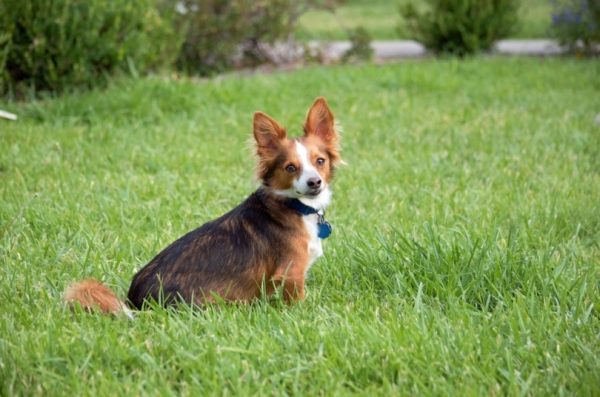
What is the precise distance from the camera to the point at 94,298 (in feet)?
12.3

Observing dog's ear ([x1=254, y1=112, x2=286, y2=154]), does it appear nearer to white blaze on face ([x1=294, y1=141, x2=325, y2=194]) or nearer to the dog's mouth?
white blaze on face ([x1=294, y1=141, x2=325, y2=194])

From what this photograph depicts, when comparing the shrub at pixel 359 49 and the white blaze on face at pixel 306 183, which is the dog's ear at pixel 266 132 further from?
the shrub at pixel 359 49

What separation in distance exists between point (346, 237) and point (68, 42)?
4.66 m

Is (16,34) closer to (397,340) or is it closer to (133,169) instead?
(133,169)

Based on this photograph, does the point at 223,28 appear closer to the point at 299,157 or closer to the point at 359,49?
the point at 359,49

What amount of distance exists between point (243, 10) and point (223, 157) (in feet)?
16.1

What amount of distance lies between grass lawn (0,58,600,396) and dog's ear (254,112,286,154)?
74cm

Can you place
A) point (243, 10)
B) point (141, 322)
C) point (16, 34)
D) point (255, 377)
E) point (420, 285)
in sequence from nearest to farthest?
point (255, 377)
point (141, 322)
point (420, 285)
point (16, 34)
point (243, 10)

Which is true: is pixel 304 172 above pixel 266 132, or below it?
below

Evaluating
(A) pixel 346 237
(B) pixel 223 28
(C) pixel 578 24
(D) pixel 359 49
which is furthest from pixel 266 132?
(C) pixel 578 24

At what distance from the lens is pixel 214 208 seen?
19.0 feet

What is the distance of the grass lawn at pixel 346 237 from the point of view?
3258mm

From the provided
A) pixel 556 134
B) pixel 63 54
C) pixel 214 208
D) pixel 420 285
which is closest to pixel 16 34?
pixel 63 54

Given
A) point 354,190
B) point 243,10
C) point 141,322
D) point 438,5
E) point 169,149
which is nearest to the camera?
point 141,322
